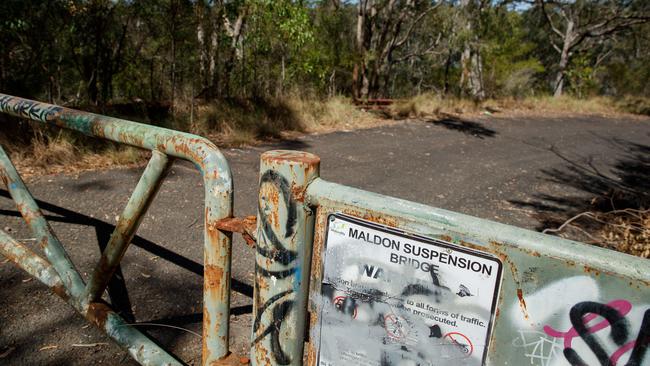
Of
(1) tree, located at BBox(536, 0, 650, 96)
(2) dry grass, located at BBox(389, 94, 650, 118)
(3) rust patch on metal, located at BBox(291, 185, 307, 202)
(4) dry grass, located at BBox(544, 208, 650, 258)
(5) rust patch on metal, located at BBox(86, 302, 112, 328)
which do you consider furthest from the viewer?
(1) tree, located at BBox(536, 0, 650, 96)

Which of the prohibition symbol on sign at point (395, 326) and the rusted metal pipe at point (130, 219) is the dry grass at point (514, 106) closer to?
the rusted metal pipe at point (130, 219)

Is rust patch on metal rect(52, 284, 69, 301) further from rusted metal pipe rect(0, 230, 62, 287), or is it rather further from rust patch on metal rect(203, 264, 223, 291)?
rust patch on metal rect(203, 264, 223, 291)

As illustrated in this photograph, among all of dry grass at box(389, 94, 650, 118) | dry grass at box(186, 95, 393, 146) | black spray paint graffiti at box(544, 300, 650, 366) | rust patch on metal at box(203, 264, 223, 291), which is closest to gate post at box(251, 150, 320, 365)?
rust patch on metal at box(203, 264, 223, 291)

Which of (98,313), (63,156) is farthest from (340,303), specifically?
(63,156)

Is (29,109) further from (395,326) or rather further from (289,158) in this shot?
(395,326)

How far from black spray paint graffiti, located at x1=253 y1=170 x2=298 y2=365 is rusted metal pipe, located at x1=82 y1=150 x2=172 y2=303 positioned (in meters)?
0.42

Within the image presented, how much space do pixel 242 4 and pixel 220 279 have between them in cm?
767

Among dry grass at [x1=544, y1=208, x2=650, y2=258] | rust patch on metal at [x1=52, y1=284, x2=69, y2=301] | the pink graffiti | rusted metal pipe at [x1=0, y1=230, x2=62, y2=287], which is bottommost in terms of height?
dry grass at [x1=544, y1=208, x2=650, y2=258]

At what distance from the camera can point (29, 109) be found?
1730 millimetres

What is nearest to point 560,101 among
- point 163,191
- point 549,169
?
point 549,169

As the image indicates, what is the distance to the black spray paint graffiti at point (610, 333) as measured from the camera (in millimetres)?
779

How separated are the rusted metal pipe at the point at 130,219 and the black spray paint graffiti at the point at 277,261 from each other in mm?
419

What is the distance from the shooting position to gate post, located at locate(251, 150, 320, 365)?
105 cm

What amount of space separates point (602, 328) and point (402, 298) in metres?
0.40
